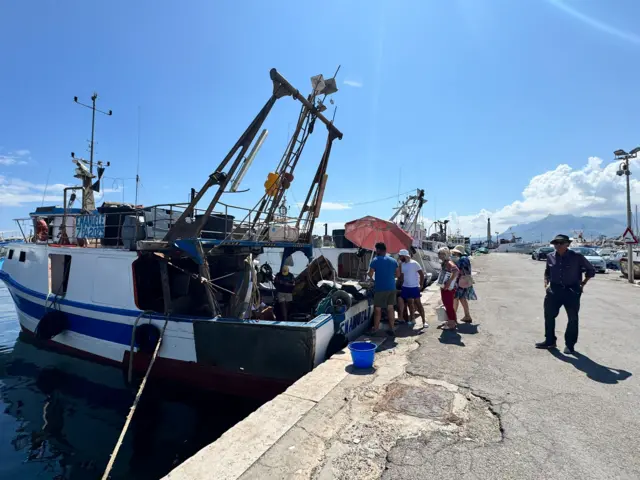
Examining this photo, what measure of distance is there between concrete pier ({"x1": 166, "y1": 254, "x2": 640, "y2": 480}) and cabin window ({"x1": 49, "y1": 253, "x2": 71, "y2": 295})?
24.6ft

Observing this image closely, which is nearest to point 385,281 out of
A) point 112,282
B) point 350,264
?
point 112,282

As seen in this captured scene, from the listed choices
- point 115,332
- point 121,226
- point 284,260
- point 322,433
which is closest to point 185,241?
point 121,226

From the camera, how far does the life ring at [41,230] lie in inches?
386

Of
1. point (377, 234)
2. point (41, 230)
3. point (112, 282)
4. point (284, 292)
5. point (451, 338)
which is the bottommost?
point (451, 338)

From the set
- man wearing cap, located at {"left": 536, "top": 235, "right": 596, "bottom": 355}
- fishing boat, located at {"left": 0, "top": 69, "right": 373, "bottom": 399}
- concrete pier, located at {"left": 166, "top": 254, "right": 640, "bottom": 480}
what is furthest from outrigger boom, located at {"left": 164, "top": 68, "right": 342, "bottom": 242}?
man wearing cap, located at {"left": 536, "top": 235, "right": 596, "bottom": 355}

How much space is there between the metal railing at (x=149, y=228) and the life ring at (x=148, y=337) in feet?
5.19

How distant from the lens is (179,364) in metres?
6.53

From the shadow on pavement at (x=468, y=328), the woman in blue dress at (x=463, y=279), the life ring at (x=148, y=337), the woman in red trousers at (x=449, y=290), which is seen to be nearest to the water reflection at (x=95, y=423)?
the life ring at (x=148, y=337)

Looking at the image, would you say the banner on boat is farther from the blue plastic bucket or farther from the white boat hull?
the blue plastic bucket

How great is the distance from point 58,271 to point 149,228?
3.95 metres

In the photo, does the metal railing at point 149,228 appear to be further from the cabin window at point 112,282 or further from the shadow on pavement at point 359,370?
the shadow on pavement at point 359,370

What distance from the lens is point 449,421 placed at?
3480 mm

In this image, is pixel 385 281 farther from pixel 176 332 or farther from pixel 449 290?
pixel 176 332

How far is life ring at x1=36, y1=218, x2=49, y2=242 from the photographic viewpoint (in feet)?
32.2
